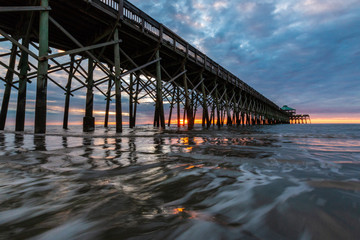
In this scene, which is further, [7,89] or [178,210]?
[7,89]

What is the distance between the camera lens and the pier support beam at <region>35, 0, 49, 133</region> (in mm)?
5180

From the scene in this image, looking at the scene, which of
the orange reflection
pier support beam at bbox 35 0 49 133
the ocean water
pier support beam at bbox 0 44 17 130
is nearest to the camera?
the ocean water

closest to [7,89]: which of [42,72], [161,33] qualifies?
[42,72]

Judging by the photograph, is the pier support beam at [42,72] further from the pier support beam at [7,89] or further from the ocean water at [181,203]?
the ocean water at [181,203]

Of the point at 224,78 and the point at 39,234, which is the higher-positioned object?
the point at 224,78

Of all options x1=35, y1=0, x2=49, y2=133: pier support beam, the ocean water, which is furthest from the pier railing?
the ocean water

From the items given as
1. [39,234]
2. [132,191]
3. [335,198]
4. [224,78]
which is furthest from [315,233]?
[224,78]

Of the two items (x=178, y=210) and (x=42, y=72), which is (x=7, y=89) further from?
(x=178, y=210)

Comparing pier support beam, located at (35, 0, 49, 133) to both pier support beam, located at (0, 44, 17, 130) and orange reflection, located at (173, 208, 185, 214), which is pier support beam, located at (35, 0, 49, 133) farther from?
orange reflection, located at (173, 208, 185, 214)

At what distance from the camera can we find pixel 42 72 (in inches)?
206

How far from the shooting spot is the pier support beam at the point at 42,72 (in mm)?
5180

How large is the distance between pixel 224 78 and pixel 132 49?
346 inches

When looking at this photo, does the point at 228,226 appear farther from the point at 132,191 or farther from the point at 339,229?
the point at 132,191

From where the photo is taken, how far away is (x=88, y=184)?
1104mm
